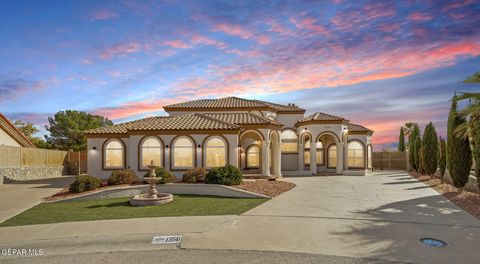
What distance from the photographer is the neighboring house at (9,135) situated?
2795cm

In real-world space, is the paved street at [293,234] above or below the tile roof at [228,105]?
below

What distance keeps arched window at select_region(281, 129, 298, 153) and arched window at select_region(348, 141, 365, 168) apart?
18.2ft

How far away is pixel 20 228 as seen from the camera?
1049 centimetres

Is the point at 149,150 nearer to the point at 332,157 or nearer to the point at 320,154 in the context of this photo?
the point at 320,154

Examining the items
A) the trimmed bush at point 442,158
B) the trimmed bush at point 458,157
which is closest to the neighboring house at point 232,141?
the trimmed bush at point 442,158

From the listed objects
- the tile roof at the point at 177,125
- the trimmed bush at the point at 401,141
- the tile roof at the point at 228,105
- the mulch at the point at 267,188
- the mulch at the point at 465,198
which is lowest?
the mulch at the point at 465,198

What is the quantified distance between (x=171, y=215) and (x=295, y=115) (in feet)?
81.7

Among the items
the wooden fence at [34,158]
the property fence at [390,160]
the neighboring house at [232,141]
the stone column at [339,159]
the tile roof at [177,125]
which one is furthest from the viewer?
the property fence at [390,160]

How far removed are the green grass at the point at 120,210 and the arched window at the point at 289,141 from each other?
61.5ft

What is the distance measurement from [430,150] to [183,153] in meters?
20.2

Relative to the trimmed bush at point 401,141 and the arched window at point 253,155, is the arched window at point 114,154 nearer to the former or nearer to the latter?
the arched window at point 253,155

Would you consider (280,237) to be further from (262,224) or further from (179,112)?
(179,112)

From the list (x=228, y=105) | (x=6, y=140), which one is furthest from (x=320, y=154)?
(x=6, y=140)

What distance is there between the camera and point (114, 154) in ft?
81.9
